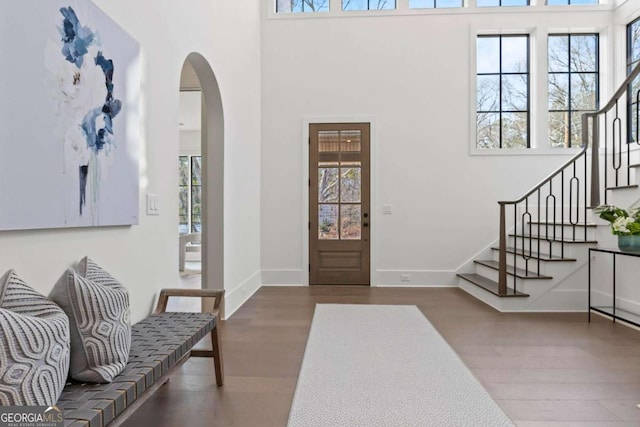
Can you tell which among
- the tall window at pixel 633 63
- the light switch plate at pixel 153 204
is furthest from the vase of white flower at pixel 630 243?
the light switch plate at pixel 153 204

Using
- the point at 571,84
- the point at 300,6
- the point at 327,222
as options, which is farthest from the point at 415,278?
the point at 300,6

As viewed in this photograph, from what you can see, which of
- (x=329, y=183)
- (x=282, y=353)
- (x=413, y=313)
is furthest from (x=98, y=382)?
(x=329, y=183)

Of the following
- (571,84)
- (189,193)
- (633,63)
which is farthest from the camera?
(189,193)

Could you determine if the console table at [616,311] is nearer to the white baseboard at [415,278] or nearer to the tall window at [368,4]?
the white baseboard at [415,278]

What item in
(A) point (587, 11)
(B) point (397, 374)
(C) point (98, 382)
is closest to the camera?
(C) point (98, 382)

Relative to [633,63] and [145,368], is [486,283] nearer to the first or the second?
[633,63]

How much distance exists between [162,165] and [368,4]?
4692 mm

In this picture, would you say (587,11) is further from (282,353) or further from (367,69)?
(282,353)

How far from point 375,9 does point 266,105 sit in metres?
2.15

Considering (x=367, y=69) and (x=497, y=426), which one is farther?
(x=367, y=69)

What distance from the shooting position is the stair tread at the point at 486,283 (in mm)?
4130

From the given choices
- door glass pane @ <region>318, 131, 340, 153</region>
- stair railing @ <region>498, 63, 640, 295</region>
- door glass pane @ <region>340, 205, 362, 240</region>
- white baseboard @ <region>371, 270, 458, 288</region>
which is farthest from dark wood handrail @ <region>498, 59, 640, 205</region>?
door glass pane @ <region>318, 131, 340, 153</region>

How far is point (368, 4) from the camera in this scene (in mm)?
5844

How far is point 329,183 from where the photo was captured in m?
5.66
